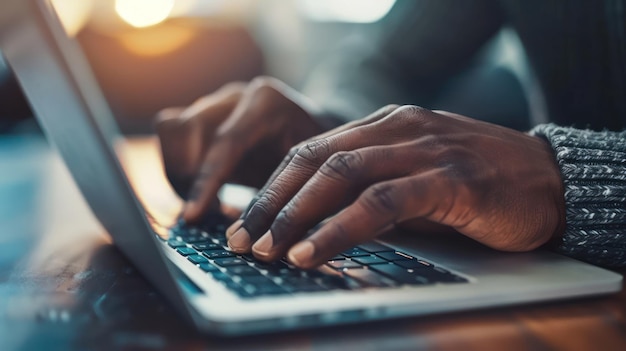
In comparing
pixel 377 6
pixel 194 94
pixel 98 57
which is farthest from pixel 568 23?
pixel 98 57

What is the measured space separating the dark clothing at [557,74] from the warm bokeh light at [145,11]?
1316 millimetres

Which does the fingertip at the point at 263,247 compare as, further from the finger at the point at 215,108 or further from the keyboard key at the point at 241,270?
the finger at the point at 215,108

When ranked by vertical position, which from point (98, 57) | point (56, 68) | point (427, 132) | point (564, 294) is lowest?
point (564, 294)

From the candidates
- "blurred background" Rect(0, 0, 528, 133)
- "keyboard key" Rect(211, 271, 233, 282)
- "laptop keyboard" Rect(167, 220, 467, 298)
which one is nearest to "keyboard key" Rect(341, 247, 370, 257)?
"laptop keyboard" Rect(167, 220, 467, 298)

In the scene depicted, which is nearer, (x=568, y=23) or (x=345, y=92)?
(x=568, y=23)

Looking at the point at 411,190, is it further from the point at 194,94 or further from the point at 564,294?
the point at 194,94

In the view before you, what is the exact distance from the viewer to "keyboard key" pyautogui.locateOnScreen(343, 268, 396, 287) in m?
0.39

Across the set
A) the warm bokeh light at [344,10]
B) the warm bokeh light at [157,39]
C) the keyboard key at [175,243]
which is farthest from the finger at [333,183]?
the warm bokeh light at [157,39]

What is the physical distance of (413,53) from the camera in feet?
4.22

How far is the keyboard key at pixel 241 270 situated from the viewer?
41cm

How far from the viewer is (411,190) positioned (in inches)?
17.2

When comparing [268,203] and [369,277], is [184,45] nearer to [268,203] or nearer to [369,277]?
[268,203]

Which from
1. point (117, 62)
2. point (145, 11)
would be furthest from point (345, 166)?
point (145, 11)

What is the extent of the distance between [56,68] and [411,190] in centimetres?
23
